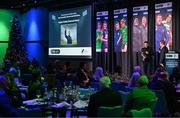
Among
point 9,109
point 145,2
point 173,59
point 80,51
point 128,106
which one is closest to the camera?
point 9,109

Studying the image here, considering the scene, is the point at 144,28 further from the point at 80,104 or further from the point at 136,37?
the point at 80,104

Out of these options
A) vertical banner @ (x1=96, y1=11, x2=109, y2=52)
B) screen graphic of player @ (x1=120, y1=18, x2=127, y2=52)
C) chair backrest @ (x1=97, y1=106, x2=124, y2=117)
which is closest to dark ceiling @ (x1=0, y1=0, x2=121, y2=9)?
vertical banner @ (x1=96, y1=11, x2=109, y2=52)

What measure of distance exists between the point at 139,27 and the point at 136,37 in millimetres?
408

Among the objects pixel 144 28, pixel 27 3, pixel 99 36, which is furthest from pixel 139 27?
pixel 27 3

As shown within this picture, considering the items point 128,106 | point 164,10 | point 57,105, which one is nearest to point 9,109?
point 57,105

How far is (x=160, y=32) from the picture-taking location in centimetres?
1371

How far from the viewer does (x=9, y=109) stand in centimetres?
548

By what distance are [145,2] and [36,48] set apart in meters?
8.34

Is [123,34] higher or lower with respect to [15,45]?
higher

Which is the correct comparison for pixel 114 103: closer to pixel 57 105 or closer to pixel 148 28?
pixel 57 105

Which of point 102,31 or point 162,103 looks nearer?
point 162,103

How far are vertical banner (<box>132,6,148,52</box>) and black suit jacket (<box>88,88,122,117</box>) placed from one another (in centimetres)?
889

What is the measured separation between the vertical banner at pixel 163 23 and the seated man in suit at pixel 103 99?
25.7 feet

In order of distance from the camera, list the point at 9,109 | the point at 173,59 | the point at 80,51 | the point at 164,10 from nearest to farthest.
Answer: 1. the point at 9,109
2. the point at 173,59
3. the point at 164,10
4. the point at 80,51
